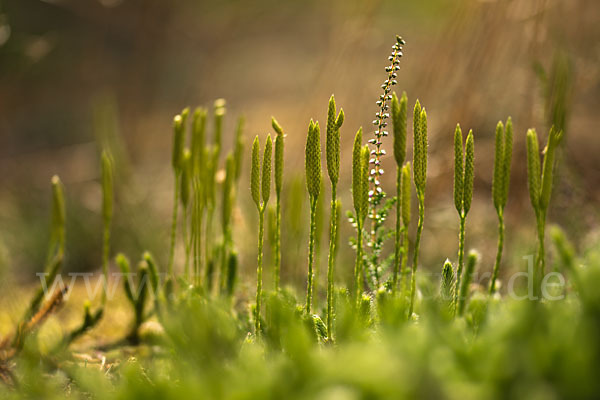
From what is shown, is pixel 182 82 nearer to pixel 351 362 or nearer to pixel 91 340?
pixel 91 340

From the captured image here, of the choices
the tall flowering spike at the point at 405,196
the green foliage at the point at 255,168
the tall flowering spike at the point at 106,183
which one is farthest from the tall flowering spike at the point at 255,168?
the tall flowering spike at the point at 106,183

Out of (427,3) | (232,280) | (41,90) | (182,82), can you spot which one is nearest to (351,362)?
(232,280)

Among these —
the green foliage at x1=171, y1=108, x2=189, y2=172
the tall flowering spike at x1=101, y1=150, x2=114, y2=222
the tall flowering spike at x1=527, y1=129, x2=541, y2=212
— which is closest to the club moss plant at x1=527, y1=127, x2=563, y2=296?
the tall flowering spike at x1=527, y1=129, x2=541, y2=212

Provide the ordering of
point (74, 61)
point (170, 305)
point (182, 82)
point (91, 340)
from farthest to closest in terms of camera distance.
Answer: point (74, 61)
point (182, 82)
point (91, 340)
point (170, 305)

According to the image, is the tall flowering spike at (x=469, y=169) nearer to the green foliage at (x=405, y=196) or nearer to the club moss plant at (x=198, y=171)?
the green foliage at (x=405, y=196)

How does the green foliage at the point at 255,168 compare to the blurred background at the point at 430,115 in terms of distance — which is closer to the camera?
the green foliage at the point at 255,168
